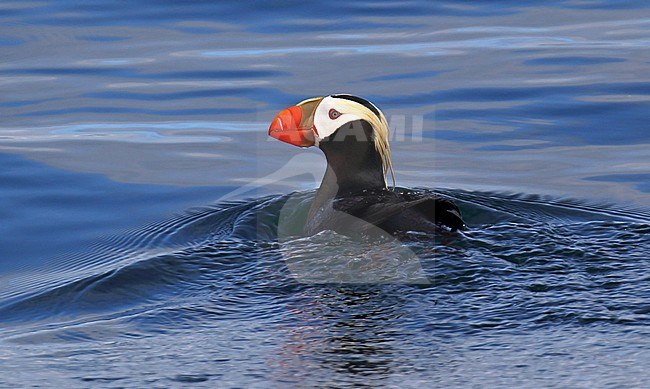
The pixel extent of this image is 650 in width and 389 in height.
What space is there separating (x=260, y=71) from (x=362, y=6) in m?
3.40

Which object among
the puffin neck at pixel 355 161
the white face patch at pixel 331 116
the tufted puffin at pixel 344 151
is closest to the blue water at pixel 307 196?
the tufted puffin at pixel 344 151

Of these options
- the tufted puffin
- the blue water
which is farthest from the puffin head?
the blue water

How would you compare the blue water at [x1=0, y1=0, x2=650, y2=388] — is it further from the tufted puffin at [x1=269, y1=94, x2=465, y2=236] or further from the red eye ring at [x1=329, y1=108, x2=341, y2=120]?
the red eye ring at [x1=329, y1=108, x2=341, y2=120]

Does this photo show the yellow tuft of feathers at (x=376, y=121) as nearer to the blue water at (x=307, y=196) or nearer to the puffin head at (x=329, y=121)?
the puffin head at (x=329, y=121)

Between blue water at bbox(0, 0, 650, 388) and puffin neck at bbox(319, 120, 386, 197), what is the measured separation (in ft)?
1.37

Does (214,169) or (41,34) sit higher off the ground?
(41,34)

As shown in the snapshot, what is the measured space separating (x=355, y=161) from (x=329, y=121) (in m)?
0.24

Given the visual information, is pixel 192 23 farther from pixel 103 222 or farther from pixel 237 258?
pixel 237 258

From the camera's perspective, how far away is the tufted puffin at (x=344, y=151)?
5.40 meters

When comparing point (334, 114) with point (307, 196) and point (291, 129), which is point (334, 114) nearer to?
point (291, 129)

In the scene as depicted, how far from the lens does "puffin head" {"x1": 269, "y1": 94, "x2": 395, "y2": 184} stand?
5691 millimetres

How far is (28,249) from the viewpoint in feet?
19.5

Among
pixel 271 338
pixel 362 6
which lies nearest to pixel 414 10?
A: pixel 362 6

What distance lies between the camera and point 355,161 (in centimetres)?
575
